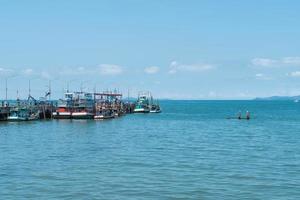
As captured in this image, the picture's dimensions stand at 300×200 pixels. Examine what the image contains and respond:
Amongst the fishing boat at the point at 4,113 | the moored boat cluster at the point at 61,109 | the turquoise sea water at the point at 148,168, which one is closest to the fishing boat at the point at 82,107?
the moored boat cluster at the point at 61,109

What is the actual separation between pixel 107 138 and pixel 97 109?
54.9m

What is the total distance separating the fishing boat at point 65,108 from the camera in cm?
12776

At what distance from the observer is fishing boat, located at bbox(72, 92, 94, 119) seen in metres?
127

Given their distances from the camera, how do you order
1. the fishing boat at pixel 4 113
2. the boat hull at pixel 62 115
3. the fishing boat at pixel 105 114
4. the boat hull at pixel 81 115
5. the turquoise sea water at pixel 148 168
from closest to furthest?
1. the turquoise sea water at pixel 148 168
2. the fishing boat at pixel 4 113
3. the boat hull at pixel 81 115
4. the boat hull at pixel 62 115
5. the fishing boat at pixel 105 114

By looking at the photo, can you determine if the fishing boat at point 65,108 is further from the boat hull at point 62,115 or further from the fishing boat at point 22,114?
the fishing boat at point 22,114

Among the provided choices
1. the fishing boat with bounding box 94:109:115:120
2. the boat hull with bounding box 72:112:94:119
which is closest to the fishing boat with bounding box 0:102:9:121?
the boat hull with bounding box 72:112:94:119

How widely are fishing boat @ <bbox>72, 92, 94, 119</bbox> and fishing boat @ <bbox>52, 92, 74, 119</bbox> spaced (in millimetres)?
1045

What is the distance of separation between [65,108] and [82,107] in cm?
400

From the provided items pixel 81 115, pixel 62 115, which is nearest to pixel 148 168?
pixel 81 115

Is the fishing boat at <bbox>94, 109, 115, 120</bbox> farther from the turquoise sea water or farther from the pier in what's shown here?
the turquoise sea water

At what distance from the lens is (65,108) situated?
130 m

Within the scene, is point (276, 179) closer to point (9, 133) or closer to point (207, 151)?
point (207, 151)

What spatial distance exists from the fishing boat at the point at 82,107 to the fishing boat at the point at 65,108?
3.43 ft

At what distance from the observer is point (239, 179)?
42.5 metres
